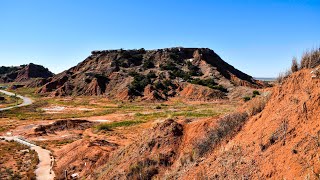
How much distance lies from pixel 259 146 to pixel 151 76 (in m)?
87.8

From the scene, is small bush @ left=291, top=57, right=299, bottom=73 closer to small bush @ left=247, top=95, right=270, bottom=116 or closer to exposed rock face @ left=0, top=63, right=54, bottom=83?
small bush @ left=247, top=95, right=270, bottom=116

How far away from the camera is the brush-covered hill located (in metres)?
85.3

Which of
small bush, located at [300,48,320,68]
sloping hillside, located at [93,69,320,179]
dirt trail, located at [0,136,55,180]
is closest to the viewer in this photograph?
sloping hillside, located at [93,69,320,179]

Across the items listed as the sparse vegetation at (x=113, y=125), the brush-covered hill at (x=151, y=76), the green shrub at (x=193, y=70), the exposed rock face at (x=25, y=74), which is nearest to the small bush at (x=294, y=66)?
the sparse vegetation at (x=113, y=125)

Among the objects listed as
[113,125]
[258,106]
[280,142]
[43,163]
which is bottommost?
[43,163]

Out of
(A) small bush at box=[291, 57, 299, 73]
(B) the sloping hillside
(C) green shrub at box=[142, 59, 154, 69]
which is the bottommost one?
(B) the sloping hillside

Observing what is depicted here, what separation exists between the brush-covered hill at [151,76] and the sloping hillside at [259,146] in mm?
63335

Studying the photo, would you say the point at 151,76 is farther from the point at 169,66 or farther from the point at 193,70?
the point at 193,70

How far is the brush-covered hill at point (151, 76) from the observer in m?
85.3

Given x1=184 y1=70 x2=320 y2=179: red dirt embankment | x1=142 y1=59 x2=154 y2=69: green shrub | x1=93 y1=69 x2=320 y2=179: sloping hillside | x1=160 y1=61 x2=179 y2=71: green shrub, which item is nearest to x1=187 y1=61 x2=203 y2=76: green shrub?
x1=160 y1=61 x2=179 y2=71: green shrub

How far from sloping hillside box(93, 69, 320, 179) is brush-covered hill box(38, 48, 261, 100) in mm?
63335

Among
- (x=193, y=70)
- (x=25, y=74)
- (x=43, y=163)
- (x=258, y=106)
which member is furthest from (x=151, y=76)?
(x=25, y=74)

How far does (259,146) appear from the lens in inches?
388

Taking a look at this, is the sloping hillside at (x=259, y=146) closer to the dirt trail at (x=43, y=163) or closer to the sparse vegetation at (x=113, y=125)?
the dirt trail at (x=43, y=163)
